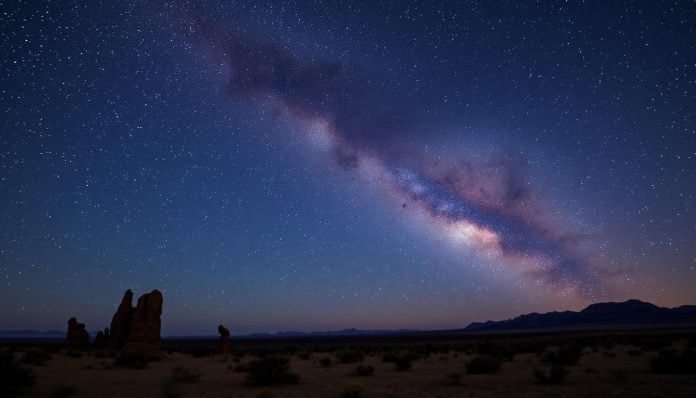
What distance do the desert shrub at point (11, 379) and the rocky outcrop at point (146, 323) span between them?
17493 mm

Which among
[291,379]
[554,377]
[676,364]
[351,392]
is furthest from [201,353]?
[676,364]

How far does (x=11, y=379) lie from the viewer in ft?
34.8

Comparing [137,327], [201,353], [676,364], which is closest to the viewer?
[676,364]

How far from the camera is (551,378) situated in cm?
1239

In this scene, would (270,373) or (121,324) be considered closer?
(270,373)

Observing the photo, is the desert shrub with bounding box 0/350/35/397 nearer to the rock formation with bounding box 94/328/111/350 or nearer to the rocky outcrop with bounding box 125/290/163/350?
the rocky outcrop with bounding box 125/290/163/350

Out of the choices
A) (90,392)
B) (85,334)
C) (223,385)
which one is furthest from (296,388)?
(85,334)

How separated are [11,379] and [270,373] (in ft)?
24.6

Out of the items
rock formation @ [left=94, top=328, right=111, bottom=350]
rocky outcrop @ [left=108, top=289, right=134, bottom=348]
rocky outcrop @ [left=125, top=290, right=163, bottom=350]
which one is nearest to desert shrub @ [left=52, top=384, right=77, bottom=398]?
rocky outcrop @ [left=125, top=290, right=163, bottom=350]

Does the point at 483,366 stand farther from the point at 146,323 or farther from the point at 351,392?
the point at 146,323

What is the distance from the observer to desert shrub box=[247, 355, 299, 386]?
13750mm

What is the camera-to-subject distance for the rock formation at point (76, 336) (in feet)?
121

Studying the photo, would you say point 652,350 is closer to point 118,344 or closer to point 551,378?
point 551,378

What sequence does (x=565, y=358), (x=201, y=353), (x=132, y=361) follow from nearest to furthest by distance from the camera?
(x=565, y=358)
(x=132, y=361)
(x=201, y=353)
